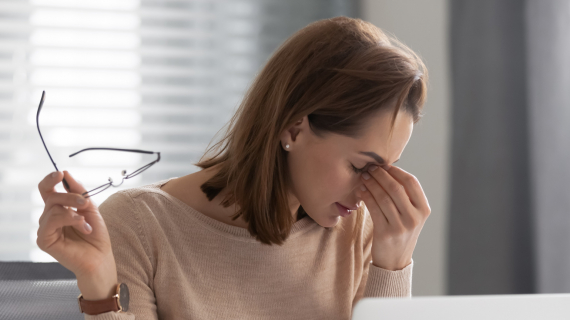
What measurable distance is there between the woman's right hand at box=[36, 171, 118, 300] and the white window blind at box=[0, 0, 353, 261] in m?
1.72

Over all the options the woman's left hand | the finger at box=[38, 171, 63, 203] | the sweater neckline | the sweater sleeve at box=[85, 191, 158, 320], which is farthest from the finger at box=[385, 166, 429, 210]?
the finger at box=[38, 171, 63, 203]

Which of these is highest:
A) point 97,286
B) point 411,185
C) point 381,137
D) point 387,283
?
point 381,137

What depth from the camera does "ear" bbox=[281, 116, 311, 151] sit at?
3.14 feet

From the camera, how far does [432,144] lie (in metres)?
1.96

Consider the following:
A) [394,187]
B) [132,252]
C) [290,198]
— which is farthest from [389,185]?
[132,252]

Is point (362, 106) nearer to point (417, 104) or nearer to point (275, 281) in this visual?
point (417, 104)

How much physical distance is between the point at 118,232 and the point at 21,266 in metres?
0.38

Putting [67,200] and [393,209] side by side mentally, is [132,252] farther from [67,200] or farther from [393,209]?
[393,209]

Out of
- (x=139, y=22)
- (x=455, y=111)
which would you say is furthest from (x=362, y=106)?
(x=139, y=22)

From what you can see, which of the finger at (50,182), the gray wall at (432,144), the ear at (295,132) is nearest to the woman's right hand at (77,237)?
the finger at (50,182)

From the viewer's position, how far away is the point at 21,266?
3.67ft

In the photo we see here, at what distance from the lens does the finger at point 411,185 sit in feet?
3.37

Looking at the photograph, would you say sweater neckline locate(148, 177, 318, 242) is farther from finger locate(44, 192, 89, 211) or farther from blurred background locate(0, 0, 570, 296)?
blurred background locate(0, 0, 570, 296)

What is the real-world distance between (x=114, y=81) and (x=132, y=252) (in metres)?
1.68
